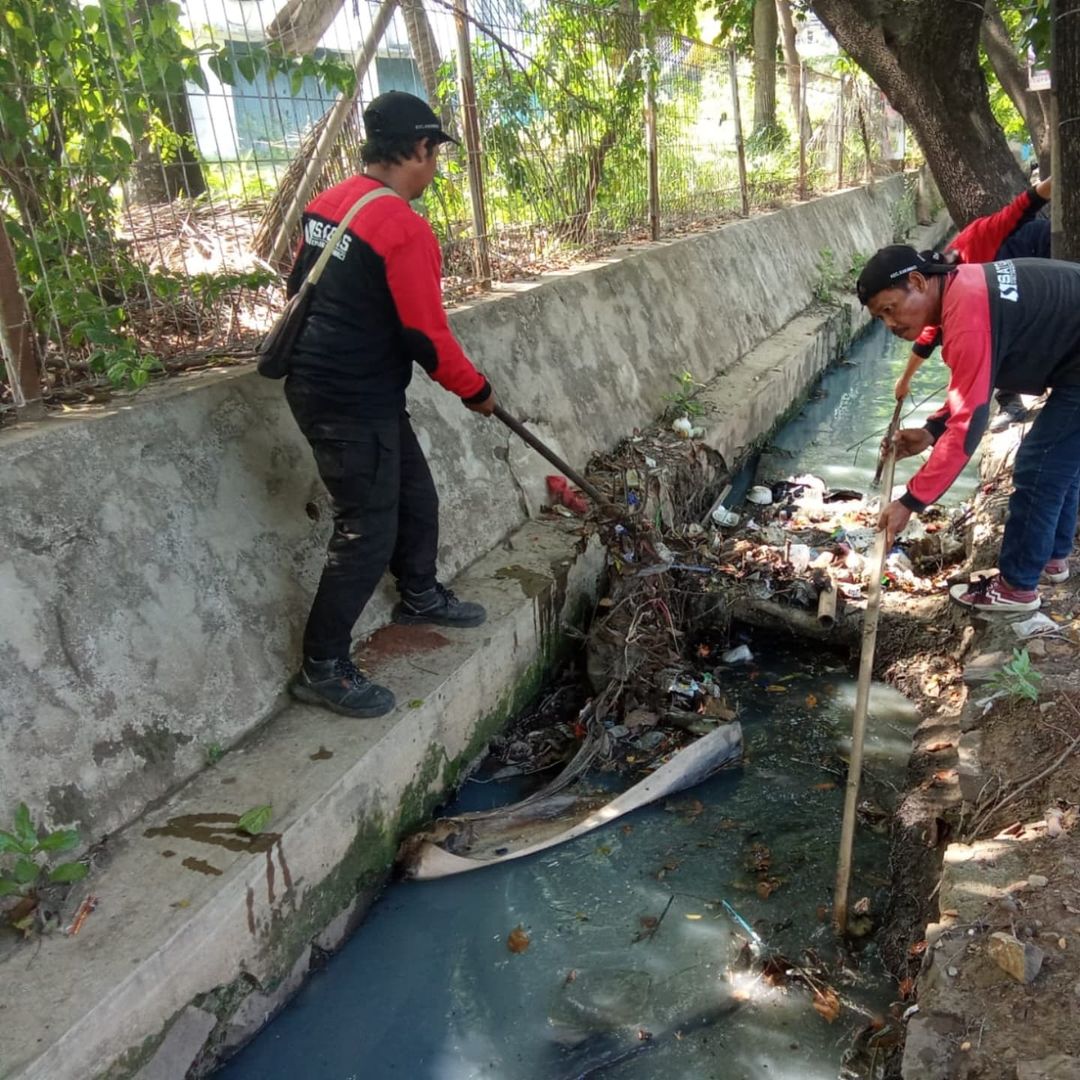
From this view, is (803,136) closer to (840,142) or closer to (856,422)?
(840,142)

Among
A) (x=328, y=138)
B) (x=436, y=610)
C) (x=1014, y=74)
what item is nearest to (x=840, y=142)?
(x=1014, y=74)

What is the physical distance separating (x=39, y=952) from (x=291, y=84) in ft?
11.9

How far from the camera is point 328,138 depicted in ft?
15.1

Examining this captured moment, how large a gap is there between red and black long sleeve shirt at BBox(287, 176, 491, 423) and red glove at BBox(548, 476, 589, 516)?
1.80m

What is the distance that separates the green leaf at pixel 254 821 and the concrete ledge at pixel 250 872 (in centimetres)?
3

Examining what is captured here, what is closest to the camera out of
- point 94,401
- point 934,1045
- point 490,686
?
point 934,1045

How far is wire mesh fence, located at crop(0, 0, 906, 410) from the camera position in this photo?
331cm

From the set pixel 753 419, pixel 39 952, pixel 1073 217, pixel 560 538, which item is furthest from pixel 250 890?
pixel 753 419

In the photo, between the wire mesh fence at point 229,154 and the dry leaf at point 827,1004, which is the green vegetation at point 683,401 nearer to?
the wire mesh fence at point 229,154

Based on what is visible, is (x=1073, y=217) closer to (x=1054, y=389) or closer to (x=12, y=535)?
(x=1054, y=389)

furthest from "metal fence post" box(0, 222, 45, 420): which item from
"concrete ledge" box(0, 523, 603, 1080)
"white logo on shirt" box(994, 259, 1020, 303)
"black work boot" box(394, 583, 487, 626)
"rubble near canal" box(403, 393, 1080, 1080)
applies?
"white logo on shirt" box(994, 259, 1020, 303)

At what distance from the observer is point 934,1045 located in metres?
2.03

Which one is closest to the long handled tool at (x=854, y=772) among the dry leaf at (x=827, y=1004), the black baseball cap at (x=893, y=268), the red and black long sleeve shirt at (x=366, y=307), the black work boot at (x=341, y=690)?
the dry leaf at (x=827, y=1004)

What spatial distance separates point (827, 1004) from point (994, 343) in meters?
2.27
